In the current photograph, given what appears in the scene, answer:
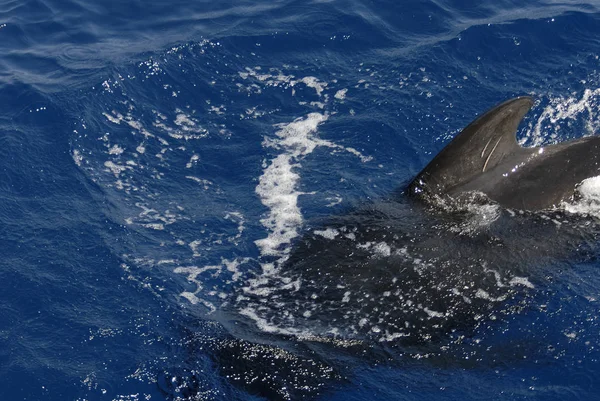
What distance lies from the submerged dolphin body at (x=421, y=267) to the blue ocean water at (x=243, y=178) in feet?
0.22

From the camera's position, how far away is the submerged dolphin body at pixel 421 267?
12.3m

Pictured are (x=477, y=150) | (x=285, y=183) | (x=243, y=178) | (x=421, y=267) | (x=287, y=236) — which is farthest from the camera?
(x=243, y=178)

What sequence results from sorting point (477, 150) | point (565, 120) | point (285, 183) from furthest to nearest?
point (565, 120)
point (285, 183)
point (477, 150)

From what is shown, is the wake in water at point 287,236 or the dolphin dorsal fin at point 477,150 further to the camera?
the dolphin dorsal fin at point 477,150

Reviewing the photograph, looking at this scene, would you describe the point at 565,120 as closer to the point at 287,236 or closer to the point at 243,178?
the point at 243,178

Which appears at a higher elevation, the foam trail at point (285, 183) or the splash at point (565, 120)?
the splash at point (565, 120)

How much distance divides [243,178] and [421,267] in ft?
17.1

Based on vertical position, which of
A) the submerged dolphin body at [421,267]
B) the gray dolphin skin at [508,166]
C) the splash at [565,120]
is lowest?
the submerged dolphin body at [421,267]

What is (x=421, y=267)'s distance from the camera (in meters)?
13.3

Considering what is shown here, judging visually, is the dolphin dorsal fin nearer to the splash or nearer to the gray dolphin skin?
the gray dolphin skin

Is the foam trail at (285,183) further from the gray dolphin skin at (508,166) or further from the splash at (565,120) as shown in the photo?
the splash at (565,120)

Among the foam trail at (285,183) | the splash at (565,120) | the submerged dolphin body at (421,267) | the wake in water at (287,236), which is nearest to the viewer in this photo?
the submerged dolphin body at (421,267)

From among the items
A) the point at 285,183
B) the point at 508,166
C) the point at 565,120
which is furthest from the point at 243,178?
the point at 565,120

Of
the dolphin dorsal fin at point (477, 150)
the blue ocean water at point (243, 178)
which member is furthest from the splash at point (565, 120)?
the dolphin dorsal fin at point (477, 150)
